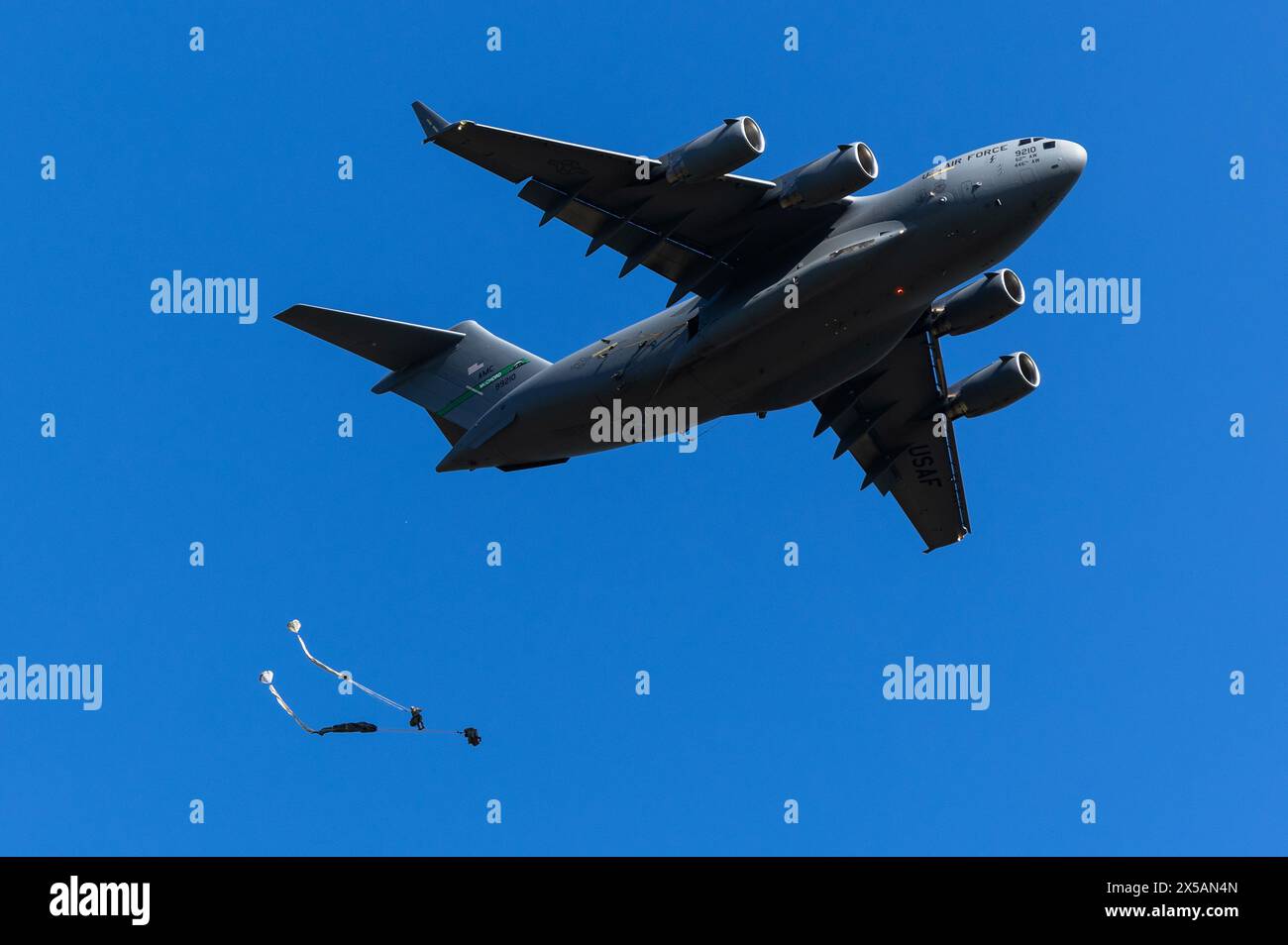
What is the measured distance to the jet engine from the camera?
21.3m

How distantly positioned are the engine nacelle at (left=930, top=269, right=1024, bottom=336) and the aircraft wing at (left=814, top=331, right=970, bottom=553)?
2.31ft

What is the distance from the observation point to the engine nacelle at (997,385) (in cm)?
2256

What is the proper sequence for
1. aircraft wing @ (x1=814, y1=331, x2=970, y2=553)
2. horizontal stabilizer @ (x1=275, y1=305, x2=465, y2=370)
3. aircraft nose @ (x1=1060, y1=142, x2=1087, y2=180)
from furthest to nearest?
1. aircraft wing @ (x1=814, y1=331, x2=970, y2=553)
2. horizontal stabilizer @ (x1=275, y1=305, x2=465, y2=370)
3. aircraft nose @ (x1=1060, y1=142, x2=1087, y2=180)

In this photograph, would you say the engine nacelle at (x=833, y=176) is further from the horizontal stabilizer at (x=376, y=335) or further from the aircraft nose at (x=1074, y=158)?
the horizontal stabilizer at (x=376, y=335)

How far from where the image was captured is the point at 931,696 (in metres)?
22.6

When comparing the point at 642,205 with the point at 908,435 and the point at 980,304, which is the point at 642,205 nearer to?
the point at 980,304

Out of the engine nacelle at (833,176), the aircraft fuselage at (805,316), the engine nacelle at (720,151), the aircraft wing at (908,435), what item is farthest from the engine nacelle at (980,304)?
the engine nacelle at (720,151)

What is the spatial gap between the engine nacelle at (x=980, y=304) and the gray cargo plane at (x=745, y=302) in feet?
0.09

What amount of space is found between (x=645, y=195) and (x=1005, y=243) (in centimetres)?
464

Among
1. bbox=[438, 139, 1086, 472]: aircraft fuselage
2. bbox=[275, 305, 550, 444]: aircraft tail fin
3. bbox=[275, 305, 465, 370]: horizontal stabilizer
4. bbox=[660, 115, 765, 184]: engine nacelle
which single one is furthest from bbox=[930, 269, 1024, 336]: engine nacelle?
bbox=[275, 305, 465, 370]: horizontal stabilizer

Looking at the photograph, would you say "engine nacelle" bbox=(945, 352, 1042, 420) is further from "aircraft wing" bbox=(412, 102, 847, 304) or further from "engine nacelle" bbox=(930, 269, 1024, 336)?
"aircraft wing" bbox=(412, 102, 847, 304)

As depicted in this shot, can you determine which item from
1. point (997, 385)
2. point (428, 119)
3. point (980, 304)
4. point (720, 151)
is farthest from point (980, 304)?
point (428, 119)

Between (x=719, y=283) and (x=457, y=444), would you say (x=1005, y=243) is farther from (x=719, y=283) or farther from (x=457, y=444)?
(x=457, y=444)
